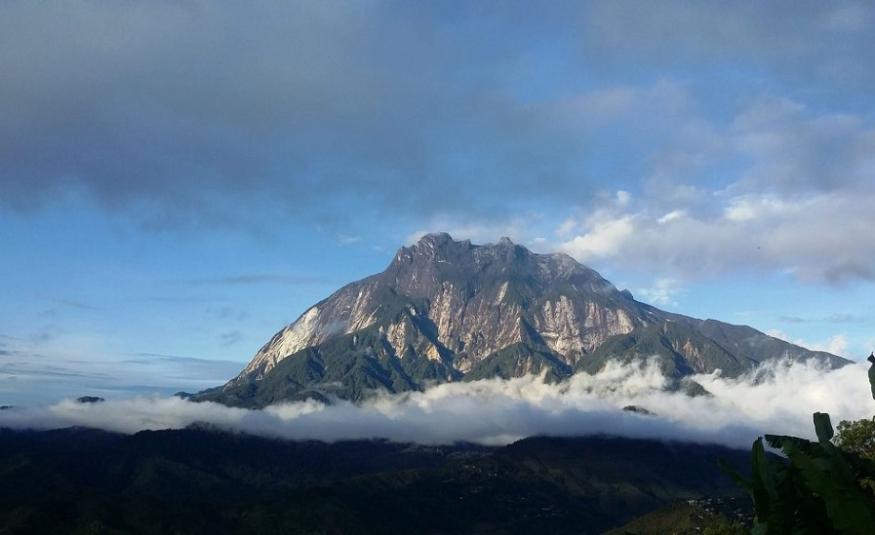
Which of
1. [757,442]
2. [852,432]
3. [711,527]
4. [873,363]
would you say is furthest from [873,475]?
[852,432]

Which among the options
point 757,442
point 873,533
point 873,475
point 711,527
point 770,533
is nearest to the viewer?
point 873,533

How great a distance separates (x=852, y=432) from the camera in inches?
3474

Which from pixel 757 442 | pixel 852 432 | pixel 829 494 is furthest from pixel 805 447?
pixel 852 432

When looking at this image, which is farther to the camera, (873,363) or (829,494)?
(873,363)

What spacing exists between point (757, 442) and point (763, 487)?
1.50 metres

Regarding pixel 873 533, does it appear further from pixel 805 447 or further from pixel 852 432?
pixel 852 432

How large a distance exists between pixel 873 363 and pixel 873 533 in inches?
208

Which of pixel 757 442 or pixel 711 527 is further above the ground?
pixel 757 442

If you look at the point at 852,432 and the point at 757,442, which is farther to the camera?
the point at 852,432

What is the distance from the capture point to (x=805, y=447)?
1989cm

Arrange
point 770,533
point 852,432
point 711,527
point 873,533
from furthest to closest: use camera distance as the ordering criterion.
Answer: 1. point 852,432
2. point 711,527
3. point 770,533
4. point 873,533

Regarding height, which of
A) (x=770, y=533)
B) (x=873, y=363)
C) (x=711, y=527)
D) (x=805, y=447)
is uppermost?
(x=873, y=363)

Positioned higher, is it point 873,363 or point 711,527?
point 873,363

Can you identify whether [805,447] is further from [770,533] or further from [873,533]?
[873,533]
